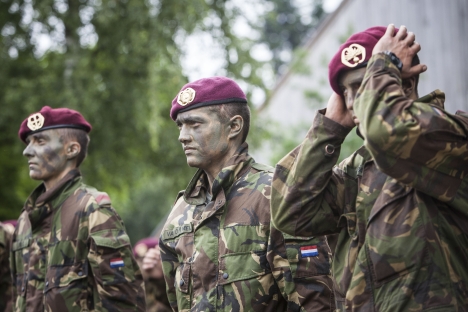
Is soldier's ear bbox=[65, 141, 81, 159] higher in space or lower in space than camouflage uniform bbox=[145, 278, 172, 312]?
higher

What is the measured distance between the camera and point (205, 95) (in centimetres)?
438

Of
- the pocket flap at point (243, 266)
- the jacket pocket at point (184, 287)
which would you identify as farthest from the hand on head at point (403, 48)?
the jacket pocket at point (184, 287)

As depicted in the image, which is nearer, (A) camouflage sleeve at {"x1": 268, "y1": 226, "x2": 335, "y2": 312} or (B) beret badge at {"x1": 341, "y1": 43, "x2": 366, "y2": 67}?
(B) beret badge at {"x1": 341, "y1": 43, "x2": 366, "y2": 67}

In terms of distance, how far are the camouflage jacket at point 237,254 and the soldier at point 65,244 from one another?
1.14 m

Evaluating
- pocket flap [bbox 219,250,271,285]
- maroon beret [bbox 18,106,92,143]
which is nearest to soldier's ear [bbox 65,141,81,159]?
maroon beret [bbox 18,106,92,143]

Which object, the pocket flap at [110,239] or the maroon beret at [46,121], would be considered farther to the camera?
the maroon beret at [46,121]

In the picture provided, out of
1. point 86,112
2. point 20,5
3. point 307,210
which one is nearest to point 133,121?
point 86,112

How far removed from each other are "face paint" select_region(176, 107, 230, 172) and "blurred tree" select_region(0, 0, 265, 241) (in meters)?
9.90

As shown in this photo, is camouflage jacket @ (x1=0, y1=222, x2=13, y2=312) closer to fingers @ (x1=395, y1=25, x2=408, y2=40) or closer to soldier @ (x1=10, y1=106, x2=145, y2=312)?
soldier @ (x1=10, y1=106, x2=145, y2=312)

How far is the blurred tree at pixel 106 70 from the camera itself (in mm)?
14625

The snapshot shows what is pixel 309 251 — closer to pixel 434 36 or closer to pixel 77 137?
pixel 77 137

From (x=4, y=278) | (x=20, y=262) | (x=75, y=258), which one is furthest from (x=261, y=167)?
(x=4, y=278)

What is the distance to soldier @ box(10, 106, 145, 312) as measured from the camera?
5.34 meters

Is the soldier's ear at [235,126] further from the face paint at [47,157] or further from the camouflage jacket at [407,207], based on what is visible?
the face paint at [47,157]
